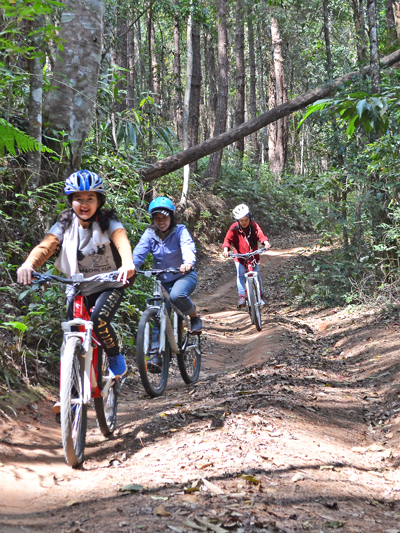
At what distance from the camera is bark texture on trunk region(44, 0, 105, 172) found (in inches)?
285

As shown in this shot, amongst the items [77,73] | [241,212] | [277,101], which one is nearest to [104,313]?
[77,73]

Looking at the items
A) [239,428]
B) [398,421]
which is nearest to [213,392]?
[239,428]

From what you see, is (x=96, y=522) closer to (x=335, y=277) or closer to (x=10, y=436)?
(x=10, y=436)

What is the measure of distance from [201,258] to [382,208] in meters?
8.17

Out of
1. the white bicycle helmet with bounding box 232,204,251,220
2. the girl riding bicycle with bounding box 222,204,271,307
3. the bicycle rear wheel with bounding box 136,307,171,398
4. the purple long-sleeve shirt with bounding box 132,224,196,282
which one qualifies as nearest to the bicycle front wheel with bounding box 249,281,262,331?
the girl riding bicycle with bounding box 222,204,271,307

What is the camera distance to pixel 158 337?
5.83 m

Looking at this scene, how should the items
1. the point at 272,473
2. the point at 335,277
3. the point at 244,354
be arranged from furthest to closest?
1. the point at 335,277
2. the point at 244,354
3. the point at 272,473

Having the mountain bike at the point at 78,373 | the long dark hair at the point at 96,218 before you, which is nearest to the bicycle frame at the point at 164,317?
the mountain bike at the point at 78,373

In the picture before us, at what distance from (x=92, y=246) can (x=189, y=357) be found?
301 cm

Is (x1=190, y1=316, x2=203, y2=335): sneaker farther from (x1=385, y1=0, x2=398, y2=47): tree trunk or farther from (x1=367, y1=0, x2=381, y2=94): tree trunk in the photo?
(x1=385, y1=0, x2=398, y2=47): tree trunk

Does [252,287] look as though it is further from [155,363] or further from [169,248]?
[155,363]

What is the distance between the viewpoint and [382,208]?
34.8 feet

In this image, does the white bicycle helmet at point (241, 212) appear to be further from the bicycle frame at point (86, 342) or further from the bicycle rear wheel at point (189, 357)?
the bicycle frame at point (86, 342)

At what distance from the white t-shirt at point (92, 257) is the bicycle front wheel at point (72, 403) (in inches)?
24.4
